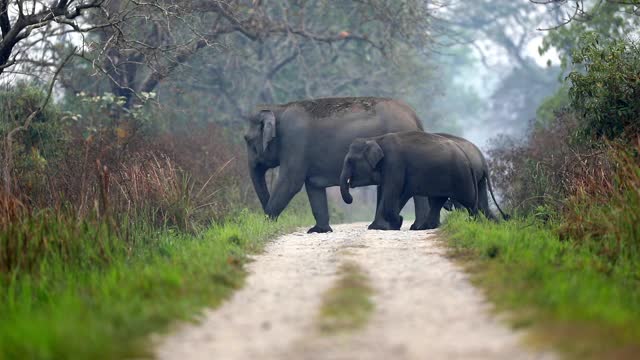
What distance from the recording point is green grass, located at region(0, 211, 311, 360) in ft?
21.7

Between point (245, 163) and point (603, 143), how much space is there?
11.3 m

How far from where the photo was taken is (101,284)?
9102 millimetres

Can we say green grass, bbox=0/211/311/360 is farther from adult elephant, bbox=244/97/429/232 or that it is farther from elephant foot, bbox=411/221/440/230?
adult elephant, bbox=244/97/429/232

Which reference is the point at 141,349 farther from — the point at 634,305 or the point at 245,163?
the point at 245,163

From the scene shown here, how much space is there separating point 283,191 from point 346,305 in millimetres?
10463

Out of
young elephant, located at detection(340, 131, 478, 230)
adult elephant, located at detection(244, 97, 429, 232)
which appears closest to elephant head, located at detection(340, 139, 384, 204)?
young elephant, located at detection(340, 131, 478, 230)

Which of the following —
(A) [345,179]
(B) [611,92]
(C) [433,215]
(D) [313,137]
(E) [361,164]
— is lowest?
(C) [433,215]

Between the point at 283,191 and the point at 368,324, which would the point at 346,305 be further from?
the point at 283,191

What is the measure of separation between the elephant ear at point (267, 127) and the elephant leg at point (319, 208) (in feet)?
3.43

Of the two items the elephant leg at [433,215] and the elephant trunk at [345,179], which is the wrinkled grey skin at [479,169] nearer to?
the elephant leg at [433,215]

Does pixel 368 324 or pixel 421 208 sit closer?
Result: pixel 368 324

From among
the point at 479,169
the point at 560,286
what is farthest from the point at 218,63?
the point at 560,286

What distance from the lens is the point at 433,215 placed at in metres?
17.2

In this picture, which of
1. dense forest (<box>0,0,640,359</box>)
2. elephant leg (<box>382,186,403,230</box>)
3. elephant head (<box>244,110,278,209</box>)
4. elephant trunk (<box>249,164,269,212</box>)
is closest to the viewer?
dense forest (<box>0,0,640,359</box>)
